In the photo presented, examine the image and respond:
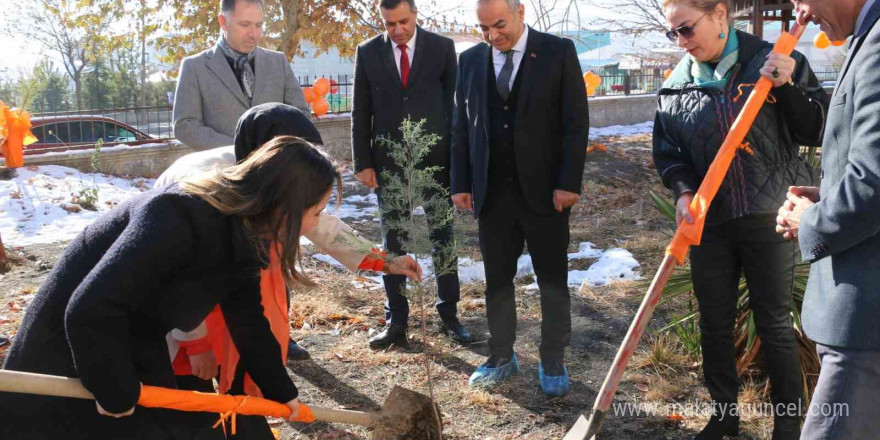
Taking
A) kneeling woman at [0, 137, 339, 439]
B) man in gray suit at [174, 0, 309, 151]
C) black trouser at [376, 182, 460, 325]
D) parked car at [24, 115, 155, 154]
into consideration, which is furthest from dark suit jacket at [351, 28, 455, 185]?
parked car at [24, 115, 155, 154]

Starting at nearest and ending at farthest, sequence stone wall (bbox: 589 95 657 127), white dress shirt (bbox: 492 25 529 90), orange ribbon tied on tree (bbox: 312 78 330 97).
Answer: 1. white dress shirt (bbox: 492 25 529 90)
2. orange ribbon tied on tree (bbox: 312 78 330 97)
3. stone wall (bbox: 589 95 657 127)

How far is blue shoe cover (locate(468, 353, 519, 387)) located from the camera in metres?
3.73

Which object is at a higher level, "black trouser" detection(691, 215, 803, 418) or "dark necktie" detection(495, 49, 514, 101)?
"dark necktie" detection(495, 49, 514, 101)

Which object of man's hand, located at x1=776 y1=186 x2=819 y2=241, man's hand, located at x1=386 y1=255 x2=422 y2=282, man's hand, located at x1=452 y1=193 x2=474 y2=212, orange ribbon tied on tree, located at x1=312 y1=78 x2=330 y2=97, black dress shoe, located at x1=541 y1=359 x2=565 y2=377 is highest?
orange ribbon tied on tree, located at x1=312 y1=78 x2=330 y2=97

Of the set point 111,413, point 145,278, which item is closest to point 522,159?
point 145,278

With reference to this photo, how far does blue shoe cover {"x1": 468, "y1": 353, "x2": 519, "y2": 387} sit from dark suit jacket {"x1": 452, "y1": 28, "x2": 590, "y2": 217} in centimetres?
86

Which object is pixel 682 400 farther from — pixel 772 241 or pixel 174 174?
pixel 174 174

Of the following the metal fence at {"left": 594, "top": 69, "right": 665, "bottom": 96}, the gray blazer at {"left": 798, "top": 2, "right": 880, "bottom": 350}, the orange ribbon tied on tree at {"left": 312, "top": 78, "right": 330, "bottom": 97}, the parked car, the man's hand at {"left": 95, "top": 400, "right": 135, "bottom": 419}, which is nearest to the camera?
the gray blazer at {"left": 798, "top": 2, "right": 880, "bottom": 350}

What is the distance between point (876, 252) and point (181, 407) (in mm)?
1963

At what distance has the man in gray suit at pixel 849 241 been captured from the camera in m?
1.77

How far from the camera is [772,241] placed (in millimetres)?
2787

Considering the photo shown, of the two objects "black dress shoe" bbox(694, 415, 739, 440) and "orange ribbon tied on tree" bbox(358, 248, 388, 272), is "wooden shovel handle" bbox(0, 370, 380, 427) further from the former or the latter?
"black dress shoe" bbox(694, 415, 739, 440)

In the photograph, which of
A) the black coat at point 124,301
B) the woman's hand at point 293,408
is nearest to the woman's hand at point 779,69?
the black coat at point 124,301

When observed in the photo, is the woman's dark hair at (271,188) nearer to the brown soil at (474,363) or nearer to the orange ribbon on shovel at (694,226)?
the orange ribbon on shovel at (694,226)
